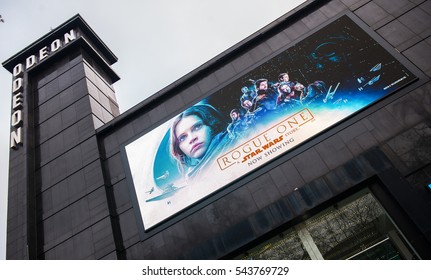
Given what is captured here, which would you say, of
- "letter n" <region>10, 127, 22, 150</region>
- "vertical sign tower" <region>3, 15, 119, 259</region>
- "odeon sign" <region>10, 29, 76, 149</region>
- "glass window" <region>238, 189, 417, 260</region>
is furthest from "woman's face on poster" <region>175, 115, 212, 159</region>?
"odeon sign" <region>10, 29, 76, 149</region>

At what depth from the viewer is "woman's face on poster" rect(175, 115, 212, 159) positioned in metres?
18.4

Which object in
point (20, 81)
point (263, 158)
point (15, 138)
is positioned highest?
point (20, 81)

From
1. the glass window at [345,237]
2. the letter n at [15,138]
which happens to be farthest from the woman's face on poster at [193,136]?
the letter n at [15,138]

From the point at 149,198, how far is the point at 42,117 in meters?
11.9

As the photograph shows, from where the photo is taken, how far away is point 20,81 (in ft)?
92.2

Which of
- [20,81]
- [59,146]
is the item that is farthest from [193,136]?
[20,81]

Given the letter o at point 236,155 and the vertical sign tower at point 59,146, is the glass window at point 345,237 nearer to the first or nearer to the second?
the letter o at point 236,155

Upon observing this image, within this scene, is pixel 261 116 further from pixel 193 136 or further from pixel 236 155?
pixel 193 136

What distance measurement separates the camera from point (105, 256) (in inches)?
670

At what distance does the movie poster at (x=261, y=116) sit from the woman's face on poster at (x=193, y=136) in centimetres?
5

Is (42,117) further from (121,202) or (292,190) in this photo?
(292,190)

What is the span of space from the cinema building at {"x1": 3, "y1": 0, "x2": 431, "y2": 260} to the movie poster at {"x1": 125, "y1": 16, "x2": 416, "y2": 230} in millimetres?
64

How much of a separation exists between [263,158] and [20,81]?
21.1 meters
